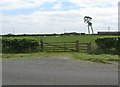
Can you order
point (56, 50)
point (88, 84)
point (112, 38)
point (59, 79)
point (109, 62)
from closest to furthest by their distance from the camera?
point (88, 84) → point (59, 79) → point (109, 62) → point (112, 38) → point (56, 50)

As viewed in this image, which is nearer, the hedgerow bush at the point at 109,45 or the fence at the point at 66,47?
the hedgerow bush at the point at 109,45

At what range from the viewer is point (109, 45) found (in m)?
30.6

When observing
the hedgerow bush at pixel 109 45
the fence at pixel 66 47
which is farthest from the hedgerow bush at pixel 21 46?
the hedgerow bush at pixel 109 45

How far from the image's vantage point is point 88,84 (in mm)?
12344

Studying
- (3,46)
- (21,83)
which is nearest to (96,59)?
(21,83)

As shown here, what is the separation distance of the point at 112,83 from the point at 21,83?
334cm

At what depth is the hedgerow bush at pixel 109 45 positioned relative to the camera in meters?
30.0

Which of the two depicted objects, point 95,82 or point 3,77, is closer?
point 95,82

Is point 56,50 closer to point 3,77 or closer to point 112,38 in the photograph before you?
point 112,38

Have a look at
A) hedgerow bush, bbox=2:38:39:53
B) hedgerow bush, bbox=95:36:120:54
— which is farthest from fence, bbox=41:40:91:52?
hedgerow bush, bbox=95:36:120:54

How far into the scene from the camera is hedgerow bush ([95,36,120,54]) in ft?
98.4

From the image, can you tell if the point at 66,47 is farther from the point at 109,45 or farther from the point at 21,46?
Answer: the point at 109,45

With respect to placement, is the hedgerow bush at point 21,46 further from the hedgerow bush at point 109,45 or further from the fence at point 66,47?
the hedgerow bush at point 109,45

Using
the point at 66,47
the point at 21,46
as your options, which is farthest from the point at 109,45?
the point at 21,46
